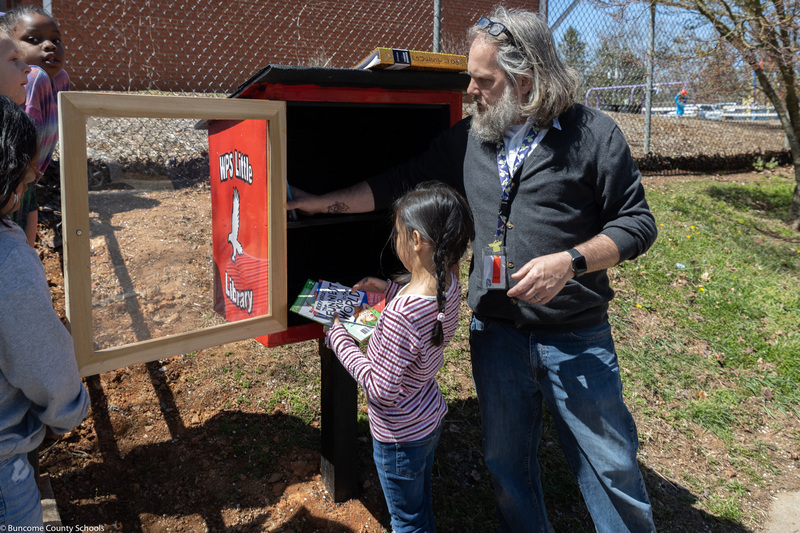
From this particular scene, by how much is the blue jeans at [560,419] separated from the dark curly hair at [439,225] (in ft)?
1.22

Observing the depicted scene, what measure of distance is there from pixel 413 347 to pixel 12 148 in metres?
1.11

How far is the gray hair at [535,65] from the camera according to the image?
1787mm

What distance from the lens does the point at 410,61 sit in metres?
2.01

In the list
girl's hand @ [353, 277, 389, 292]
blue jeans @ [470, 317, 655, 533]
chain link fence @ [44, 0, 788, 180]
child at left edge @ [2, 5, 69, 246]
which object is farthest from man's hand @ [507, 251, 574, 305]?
chain link fence @ [44, 0, 788, 180]

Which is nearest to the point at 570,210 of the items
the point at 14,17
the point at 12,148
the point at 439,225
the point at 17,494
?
the point at 439,225

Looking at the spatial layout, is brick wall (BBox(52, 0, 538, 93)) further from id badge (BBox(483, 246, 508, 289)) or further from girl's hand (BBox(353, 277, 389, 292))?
id badge (BBox(483, 246, 508, 289))

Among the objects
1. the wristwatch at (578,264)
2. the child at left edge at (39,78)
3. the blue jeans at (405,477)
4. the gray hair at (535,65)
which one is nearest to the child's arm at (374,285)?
the blue jeans at (405,477)

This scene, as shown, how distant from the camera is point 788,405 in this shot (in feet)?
12.0

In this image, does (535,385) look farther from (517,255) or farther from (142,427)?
(142,427)

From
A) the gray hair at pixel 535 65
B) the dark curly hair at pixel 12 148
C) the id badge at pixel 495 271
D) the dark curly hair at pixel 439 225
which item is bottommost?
the id badge at pixel 495 271

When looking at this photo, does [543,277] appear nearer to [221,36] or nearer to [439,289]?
[439,289]

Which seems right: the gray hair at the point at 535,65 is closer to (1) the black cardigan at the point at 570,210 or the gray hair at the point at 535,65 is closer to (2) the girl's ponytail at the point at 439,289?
(1) the black cardigan at the point at 570,210

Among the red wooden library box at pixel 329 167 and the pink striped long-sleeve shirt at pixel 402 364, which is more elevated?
the red wooden library box at pixel 329 167

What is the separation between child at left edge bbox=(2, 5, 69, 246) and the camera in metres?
2.12
